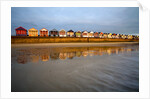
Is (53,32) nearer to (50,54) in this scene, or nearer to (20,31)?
(20,31)

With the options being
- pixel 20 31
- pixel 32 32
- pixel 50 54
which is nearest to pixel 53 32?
pixel 32 32

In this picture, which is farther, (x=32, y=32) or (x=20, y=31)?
(x=32, y=32)

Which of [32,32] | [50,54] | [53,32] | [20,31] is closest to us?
[50,54]

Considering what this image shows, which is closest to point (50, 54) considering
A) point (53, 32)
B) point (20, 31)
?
point (20, 31)

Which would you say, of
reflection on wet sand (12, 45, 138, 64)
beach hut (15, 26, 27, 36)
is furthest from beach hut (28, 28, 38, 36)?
reflection on wet sand (12, 45, 138, 64)

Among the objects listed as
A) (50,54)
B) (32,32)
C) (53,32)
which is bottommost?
(50,54)

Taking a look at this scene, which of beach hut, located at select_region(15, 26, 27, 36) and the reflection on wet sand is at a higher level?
beach hut, located at select_region(15, 26, 27, 36)

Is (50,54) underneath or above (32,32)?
underneath

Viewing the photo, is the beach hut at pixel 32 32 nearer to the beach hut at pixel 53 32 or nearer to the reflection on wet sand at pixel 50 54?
the beach hut at pixel 53 32

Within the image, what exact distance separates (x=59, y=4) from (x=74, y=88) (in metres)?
2.70

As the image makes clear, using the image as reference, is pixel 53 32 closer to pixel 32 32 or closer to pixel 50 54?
pixel 32 32

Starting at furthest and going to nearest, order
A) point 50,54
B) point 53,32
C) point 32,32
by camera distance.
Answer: point 53,32 < point 32,32 < point 50,54

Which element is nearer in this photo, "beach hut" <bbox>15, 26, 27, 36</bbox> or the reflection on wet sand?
the reflection on wet sand

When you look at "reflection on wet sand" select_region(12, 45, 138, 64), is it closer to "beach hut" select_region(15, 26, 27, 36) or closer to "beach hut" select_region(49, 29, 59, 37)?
"beach hut" select_region(15, 26, 27, 36)
